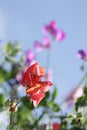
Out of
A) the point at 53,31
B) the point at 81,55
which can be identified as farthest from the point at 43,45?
the point at 81,55

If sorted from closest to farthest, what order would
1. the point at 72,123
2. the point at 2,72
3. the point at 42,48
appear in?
the point at 72,123, the point at 2,72, the point at 42,48

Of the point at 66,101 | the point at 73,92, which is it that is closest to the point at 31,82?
the point at 66,101

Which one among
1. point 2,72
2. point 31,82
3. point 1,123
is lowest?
point 1,123

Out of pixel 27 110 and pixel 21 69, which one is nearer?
pixel 27 110

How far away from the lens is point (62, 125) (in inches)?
77.1

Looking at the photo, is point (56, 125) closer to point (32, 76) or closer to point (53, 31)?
point (32, 76)

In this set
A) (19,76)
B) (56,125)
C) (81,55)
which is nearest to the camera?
(56,125)

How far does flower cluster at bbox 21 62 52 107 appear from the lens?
157 cm

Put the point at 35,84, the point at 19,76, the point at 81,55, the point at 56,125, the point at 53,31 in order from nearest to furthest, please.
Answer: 1. the point at 35,84
2. the point at 56,125
3. the point at 81,55
4. the point at 19,76
5. the point at 53,31

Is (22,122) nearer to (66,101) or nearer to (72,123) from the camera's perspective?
(72,123)

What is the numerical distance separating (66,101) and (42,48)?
1998 mm

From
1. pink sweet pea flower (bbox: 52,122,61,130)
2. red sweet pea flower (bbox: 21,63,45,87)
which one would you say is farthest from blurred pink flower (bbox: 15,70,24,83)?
red sweet pea flower (bbox: 21,63,45,87)

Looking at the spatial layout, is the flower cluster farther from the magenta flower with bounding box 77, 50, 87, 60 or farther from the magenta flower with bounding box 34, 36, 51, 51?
the magenta flower with bounding box 34, 36, 51, 51

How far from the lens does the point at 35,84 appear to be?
1591 millimetres
